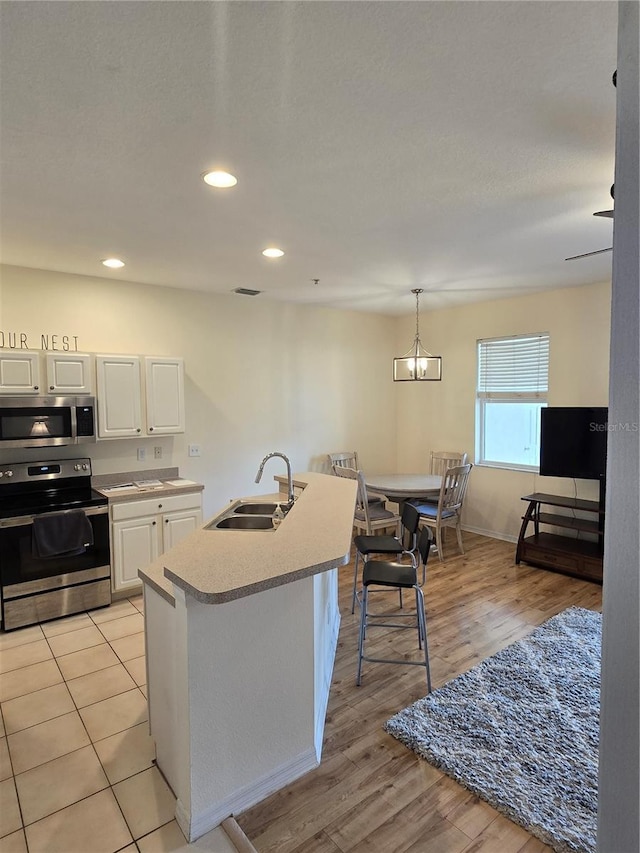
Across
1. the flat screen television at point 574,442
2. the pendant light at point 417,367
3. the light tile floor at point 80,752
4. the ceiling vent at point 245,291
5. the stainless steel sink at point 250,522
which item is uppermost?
the ceiling vent at point 245,291

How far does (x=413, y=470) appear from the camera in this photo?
6.30 m

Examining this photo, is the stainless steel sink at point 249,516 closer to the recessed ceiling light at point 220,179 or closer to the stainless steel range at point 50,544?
the stainless steel range at point 50,544

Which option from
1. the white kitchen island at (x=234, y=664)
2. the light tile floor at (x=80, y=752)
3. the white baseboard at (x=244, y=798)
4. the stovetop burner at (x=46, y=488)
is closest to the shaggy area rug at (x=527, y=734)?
the white baseboard at (x=244, y=798)

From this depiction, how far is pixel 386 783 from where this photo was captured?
6.61ft

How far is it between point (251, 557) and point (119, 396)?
2.57 meters

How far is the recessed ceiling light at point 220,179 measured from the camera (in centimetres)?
216

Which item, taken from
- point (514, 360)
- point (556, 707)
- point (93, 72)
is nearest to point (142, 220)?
point (93, 72)

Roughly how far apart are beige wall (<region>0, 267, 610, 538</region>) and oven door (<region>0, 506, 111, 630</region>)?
2.29ft

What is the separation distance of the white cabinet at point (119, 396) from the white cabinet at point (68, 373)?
0.31ft

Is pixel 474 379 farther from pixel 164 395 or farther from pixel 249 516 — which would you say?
pixel 249 516

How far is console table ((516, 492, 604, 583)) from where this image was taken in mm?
4203

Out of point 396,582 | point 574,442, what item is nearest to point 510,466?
point 574,442

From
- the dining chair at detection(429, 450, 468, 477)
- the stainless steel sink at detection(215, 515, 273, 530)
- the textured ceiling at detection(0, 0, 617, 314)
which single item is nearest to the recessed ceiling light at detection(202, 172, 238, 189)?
the textured ceiling at detection(0, 0, 617, 314)

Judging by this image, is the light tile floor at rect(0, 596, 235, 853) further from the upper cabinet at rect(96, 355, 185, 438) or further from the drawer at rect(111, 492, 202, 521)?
the upper cabinet at rect(96, 355, 185, 438)
